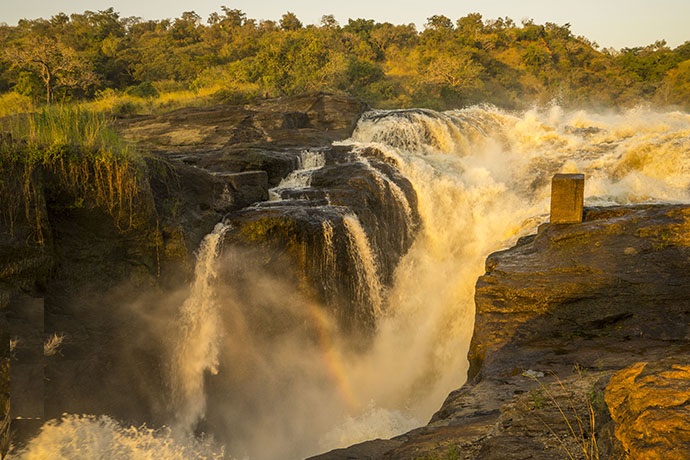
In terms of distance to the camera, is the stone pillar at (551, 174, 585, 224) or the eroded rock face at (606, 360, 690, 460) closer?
the eroded rock face at (606, 360, 690, 460)

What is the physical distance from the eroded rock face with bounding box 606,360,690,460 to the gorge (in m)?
0.70

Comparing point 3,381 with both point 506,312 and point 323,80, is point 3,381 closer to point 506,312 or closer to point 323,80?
point 506,312

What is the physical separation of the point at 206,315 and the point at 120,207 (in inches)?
92.3

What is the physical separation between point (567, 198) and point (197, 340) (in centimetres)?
661

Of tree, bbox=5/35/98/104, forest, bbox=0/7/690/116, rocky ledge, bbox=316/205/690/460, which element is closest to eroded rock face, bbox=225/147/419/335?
rocky ledge, bbox=316/205/690/460

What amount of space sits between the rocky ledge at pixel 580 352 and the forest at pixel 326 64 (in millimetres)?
16955

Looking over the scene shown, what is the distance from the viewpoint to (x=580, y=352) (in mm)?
5594

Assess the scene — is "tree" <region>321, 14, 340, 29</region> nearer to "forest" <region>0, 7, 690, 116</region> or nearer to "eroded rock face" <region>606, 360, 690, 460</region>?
"forest" <region>0, 7, 690, 116</region>

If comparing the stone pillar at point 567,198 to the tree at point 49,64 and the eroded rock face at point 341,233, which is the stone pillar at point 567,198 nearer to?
the eroded rock face at point 341,233

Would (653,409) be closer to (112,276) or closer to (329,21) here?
(112,276)

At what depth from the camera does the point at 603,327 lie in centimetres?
604

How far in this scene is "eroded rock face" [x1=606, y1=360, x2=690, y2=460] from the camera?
7.61ft

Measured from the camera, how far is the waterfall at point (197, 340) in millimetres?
8227

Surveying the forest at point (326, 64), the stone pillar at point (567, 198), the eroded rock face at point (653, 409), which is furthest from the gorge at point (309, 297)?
the forest at point (326, 64)
